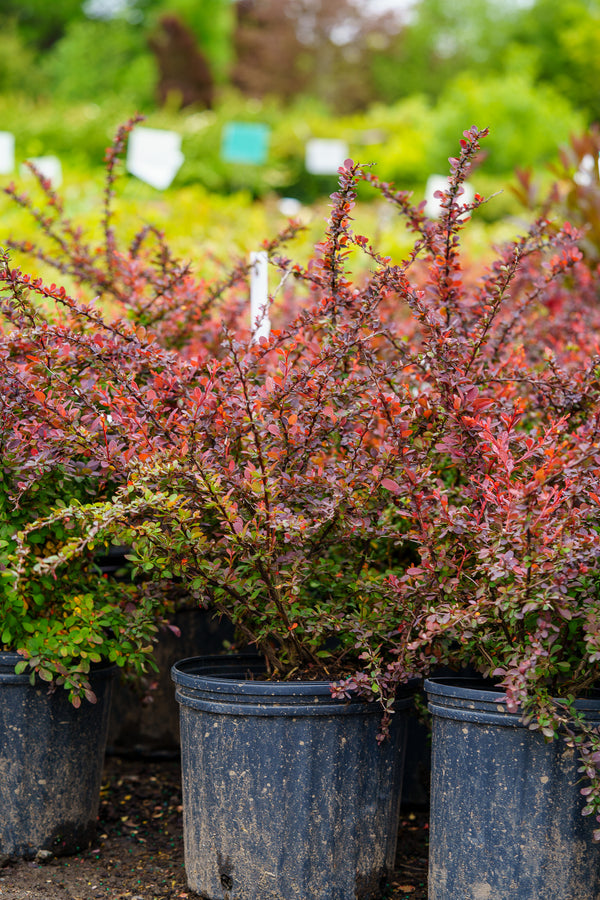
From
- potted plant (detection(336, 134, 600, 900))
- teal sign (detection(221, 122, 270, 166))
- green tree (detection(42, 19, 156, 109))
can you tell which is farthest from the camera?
green tree (detection(42, 19, 156, 109))

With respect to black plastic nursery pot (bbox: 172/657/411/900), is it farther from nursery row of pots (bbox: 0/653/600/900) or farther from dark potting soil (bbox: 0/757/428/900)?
dark potting soil (bbox: 0/757/428/900)

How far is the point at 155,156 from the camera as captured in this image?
5473 millimetres

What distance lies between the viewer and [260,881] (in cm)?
205

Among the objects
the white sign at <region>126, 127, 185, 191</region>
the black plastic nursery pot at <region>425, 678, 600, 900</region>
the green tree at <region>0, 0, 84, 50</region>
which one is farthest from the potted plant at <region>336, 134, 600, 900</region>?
the green tree at <region>0, 0, 84, 50</region>

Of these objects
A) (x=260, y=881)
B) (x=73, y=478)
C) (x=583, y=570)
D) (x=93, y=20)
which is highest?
(x=93, y=20)

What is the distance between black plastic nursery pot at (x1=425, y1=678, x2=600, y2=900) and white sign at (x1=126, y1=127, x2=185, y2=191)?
4232 millimetres

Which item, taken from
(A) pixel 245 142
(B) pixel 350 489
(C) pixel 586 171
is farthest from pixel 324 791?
(A) pixel 245 142

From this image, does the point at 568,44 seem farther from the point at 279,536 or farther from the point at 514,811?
the point at 514,811

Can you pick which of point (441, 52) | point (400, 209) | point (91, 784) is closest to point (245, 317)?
point (400, 209)

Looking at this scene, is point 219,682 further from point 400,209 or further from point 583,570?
point 400,209

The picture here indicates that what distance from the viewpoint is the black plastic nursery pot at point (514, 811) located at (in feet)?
6.07

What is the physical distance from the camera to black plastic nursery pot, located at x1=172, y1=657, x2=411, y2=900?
2010mm

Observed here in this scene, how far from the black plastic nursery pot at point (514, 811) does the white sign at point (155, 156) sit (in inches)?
167

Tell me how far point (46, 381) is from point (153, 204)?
6.92 metres
